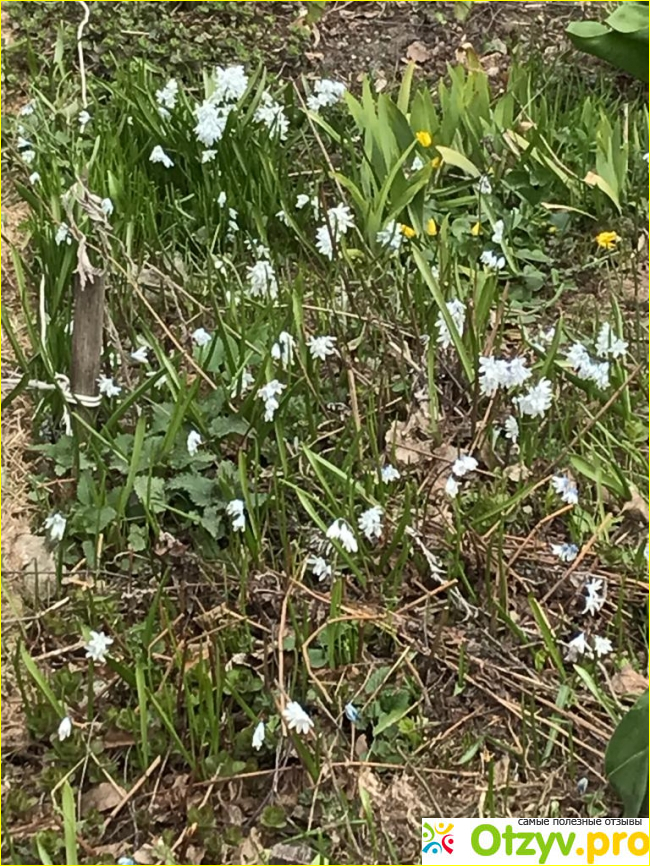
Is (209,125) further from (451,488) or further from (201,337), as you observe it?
(451,488)

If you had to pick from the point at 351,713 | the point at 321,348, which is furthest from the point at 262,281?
the point at 351,713

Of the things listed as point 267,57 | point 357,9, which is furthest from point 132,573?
point 357,9

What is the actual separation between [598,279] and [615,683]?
1.29m

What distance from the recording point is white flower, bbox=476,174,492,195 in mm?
2984

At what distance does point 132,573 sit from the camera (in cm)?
214

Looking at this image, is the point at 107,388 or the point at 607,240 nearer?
the point at 107,388

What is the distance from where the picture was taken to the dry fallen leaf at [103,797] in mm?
1812

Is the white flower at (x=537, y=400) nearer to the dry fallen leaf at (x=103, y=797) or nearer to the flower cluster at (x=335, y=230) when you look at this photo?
the flower cluster at (x=335, y=230)

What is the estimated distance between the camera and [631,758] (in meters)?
1.71

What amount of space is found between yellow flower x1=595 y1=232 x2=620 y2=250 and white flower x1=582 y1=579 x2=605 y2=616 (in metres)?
1.16

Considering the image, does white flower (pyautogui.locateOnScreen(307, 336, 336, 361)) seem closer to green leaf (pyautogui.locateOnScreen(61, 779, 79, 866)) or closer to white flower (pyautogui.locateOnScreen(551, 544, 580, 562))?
white flower (pyautogui.locateOnScreen(551, 544, 580, 562))

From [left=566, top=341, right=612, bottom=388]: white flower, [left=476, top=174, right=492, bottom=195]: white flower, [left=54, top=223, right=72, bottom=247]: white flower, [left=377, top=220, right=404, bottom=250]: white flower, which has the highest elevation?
[left=54, top=223, right=72, bottom=247]: white flower

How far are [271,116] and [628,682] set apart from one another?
6.26 feet

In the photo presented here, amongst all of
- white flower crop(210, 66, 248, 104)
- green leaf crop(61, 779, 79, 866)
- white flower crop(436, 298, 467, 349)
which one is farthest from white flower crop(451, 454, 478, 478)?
white flower crop(210, 66, 248, 104)
